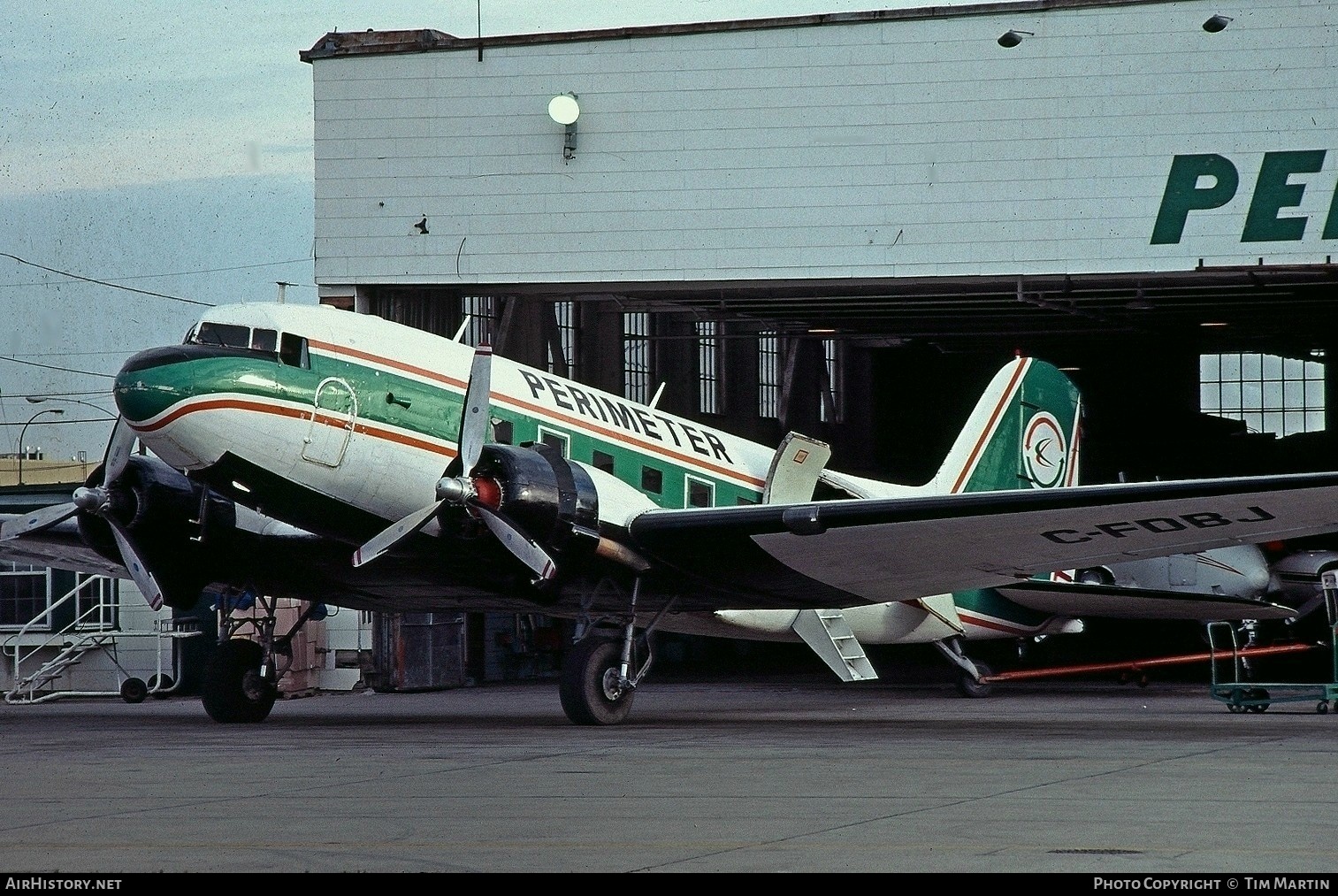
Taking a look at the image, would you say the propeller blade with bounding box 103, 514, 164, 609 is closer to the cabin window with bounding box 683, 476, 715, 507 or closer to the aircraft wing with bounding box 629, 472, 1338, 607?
the aircraft wing with bounding box 629, 472, 1338, 607

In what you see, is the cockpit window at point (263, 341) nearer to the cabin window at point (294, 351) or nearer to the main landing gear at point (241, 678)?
the cabin window at point (294, 351)

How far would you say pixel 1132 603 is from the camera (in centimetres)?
2414

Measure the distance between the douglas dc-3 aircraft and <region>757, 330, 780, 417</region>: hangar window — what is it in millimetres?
20600

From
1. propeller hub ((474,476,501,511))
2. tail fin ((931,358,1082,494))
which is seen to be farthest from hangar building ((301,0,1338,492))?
propeller hub ((474,476,501,511))

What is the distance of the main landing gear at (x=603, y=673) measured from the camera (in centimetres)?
1775

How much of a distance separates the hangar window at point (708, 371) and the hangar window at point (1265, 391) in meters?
22.2

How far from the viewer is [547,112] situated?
2627 centimetres

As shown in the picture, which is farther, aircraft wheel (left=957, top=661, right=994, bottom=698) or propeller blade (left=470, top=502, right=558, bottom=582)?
aircraft wheel (left=957, top=661, right=994, bottom=698)

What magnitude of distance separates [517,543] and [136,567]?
4.92 metres

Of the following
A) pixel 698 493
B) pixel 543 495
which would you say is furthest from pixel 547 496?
pixel 698 493

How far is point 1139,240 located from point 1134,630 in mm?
28418

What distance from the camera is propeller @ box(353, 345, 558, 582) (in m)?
16.0

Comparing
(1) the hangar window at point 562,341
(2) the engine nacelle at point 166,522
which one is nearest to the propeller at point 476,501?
(2) the engine nacelle at point 166,522

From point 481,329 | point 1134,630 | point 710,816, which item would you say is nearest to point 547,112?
point 481,329
